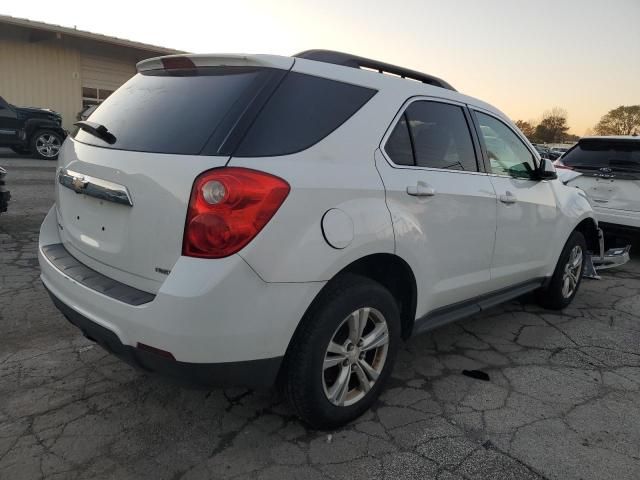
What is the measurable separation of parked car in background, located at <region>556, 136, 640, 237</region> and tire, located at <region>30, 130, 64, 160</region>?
13.4 m

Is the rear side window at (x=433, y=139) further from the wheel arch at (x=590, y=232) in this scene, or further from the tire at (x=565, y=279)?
the wheel arch at (x=590, y=232)

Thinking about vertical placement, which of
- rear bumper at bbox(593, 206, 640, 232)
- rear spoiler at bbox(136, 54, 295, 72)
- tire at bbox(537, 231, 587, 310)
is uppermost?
rear spoiler at bbox(136, 54, 295, 72)

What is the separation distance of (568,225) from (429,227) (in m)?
2.15

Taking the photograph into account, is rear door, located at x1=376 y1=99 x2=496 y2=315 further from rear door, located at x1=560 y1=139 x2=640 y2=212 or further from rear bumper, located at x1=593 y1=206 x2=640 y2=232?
rear door, located at x1=560 y1=139 x2=640 y2=212

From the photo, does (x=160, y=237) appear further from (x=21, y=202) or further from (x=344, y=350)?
(x=21, y=202)

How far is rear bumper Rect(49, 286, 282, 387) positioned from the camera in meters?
2.03

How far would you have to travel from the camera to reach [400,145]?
107 inches

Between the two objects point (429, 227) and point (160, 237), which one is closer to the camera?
point (160, 237)

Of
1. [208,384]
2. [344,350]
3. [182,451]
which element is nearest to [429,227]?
[344,350]

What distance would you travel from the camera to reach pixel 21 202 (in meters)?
8.03

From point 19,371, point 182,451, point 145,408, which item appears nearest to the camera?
point 182,451

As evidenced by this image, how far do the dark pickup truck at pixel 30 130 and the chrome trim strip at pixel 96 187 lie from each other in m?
13.3

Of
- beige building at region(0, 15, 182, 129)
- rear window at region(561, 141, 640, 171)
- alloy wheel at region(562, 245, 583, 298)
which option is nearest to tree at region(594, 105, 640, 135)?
beige building at region(0, 15, 182, 129)

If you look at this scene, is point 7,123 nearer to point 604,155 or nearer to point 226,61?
point 226,61
